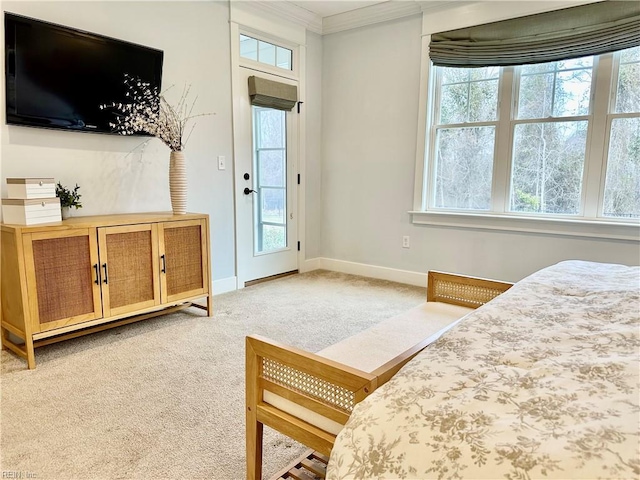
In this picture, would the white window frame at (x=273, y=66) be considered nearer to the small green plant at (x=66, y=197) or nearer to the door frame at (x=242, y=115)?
the door frame at (x=242, y=115)

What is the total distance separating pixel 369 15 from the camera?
408cm

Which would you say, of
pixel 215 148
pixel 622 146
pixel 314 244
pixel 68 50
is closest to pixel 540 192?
pixel 622 146

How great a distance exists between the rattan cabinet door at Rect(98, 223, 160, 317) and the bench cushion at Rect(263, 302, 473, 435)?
1645 mm

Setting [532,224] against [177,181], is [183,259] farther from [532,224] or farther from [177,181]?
[532,224]

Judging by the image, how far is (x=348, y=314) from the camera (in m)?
3.28

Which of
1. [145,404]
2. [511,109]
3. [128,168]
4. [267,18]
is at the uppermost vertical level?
[267,18]

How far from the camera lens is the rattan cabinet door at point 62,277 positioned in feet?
7.38

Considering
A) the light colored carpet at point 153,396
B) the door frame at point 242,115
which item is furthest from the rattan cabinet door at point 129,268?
→ the door frame at point 242,115

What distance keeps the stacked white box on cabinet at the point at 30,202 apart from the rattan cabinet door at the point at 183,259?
635 mm

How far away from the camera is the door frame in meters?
3.72

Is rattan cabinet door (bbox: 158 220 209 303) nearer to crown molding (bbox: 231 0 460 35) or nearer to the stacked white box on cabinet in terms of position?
the stacked white box on cabinet

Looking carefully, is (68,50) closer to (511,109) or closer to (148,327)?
(148,327)

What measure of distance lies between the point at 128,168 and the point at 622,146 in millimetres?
3691

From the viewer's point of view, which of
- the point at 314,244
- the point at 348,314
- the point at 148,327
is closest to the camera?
the point at 148,327
